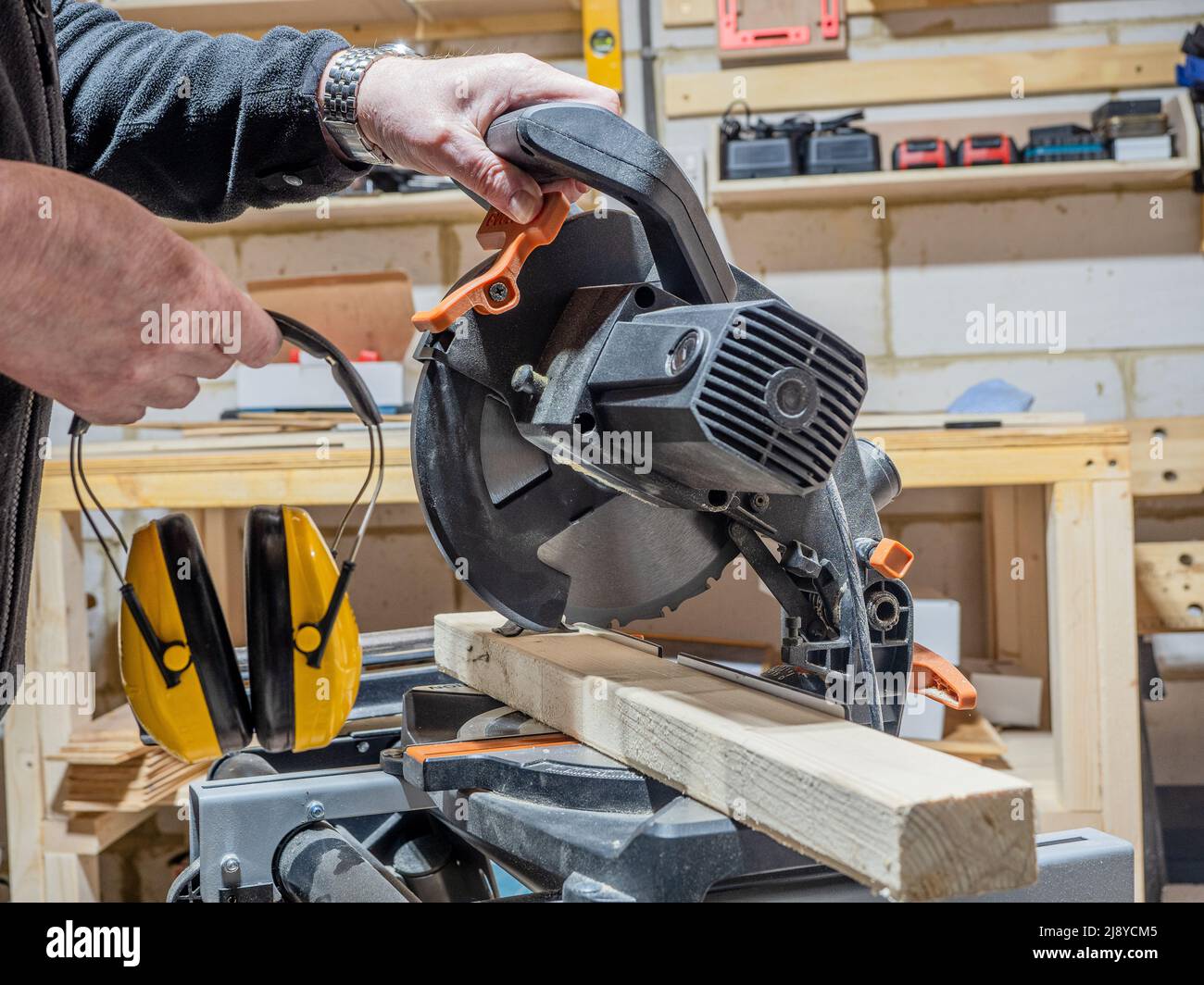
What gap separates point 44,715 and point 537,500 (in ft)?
4.80

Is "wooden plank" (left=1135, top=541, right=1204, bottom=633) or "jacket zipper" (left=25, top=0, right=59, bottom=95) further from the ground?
"jacket zipper" (left=25, top=0, right=59, bottom=95)

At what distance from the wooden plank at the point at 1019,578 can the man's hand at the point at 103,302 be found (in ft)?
6.93

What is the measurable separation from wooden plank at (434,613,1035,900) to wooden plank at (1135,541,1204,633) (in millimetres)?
1378

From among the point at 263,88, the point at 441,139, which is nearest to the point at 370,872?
the point at 441,139

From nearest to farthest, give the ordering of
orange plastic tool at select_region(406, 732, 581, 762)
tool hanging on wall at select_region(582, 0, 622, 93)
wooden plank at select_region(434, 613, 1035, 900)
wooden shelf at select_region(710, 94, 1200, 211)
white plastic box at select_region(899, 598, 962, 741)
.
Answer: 1. wooden plank at select_region(434, 613, 1035, 900)
2. orange plastic tool at select_region(406, 732, 581, 762)
3. white plastic box at select_region(899, 598, 962, 741)
4. wooden shelf at select_region(710, 94, 1200, 211)
5. tool hanging on wall at select_region(582, 0, 622, 93)

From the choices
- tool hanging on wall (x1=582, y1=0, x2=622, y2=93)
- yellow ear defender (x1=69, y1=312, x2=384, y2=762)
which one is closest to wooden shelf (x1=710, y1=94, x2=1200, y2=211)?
tool hanging on wall (x1=582, y1=0, x2=622, y2=93)

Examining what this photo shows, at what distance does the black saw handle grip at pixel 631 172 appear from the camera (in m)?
0.75

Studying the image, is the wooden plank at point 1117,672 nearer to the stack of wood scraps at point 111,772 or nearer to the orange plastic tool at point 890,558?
the orange plastic tool at point 890,558

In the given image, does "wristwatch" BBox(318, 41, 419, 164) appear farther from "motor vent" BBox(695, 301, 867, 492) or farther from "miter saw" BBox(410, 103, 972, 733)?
"motor vent" BBox(695, 301, 867, 492)

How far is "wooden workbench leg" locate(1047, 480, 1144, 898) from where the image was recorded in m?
1.78

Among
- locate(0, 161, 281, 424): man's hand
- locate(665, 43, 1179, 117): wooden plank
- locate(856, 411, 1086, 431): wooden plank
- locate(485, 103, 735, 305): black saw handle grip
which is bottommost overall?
locate(856, 411, 1086, 431): wooden plank

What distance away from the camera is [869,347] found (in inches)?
105
